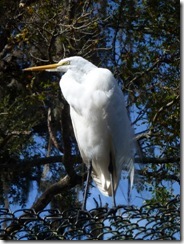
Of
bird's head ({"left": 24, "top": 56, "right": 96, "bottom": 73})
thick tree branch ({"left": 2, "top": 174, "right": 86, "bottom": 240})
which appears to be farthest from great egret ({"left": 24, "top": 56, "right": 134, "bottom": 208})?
thick tree branch ({"left": 2, "top": 174, "right": 86, "bottom": 240})

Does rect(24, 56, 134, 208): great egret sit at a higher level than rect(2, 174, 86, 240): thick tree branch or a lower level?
higher

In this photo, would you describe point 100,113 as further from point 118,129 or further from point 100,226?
point 100,226

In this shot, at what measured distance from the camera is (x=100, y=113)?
112 inches

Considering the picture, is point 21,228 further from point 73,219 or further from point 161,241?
point 161,241

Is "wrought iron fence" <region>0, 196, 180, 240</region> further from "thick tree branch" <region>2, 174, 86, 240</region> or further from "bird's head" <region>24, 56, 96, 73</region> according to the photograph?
"thick tree branch" <region>2, 174, 86, 240</region>

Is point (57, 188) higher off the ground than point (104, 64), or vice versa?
point (104, 64)

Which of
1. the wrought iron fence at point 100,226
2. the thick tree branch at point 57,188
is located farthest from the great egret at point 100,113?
the wrought iron fence at point 100,226

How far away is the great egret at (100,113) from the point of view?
2805mm

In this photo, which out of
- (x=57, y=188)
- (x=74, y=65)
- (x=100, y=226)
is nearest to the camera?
(x=100, y=226)

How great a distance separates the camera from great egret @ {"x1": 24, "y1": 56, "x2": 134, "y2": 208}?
2805 mm

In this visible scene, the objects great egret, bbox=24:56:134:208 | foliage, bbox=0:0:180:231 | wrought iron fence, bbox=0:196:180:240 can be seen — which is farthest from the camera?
foliage, bbox=0:0:180:231

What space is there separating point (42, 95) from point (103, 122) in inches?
27.8

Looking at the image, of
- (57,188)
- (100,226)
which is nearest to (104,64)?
(57,188)

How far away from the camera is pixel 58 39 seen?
361 cm
